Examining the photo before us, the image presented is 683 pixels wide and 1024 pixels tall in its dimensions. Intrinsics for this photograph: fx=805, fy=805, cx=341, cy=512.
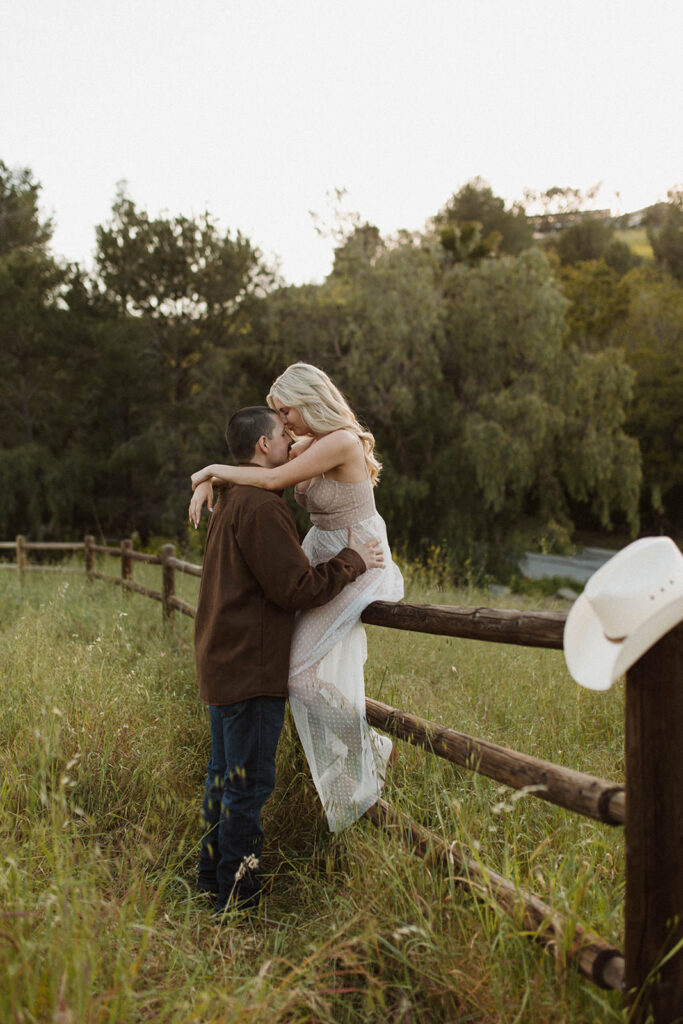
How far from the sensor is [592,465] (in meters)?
17.5

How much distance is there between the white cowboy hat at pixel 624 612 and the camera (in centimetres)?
160

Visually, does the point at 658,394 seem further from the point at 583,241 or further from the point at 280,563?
the point at 280,563

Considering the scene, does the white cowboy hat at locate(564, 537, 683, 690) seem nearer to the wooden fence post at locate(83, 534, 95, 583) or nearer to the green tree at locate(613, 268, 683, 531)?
the wooden fence post at locate(83, 534, 95, 583)

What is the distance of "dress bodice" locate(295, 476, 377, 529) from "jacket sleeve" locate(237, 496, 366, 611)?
322 millimetres

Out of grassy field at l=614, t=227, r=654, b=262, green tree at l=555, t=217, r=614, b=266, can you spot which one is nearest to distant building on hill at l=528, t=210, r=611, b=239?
grassy field at l=614, t=227, r=654, b=262

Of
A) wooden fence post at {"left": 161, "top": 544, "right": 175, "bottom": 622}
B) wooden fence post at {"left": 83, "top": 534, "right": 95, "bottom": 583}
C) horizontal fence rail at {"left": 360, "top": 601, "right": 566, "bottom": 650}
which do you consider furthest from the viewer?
wooden fence post at {"left": 83, "top": 534, "right": 95, "bottom": 583}

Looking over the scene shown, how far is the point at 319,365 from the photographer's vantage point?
18.4m

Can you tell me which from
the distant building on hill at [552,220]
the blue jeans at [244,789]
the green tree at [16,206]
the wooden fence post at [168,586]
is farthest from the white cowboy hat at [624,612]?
the distant building on hill at [552,220]

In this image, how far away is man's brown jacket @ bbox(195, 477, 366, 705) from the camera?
2.69 m

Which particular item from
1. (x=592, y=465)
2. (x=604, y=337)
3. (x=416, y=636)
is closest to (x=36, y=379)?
(x=592, y=465)

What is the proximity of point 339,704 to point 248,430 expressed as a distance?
1.04 meters

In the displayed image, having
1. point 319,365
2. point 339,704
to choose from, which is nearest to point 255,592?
point 339,704

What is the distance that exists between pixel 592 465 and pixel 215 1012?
1693cm

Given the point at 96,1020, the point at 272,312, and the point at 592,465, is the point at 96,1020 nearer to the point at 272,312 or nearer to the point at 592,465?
the point at 592,465
